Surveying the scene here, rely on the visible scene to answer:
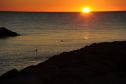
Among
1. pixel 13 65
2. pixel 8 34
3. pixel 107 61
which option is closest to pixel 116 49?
pixel 107 61

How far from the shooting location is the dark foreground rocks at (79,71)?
63.6 ft

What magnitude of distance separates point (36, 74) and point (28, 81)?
70.0 inches

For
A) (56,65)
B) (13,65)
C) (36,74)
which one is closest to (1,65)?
(13,65)

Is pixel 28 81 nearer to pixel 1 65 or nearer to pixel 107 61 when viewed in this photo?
pixel 107 61

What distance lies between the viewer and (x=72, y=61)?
24.7 meters

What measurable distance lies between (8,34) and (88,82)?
238 ft

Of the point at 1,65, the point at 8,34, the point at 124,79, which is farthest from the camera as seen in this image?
the point at 8,34

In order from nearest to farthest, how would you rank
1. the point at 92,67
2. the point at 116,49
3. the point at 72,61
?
the point at 92,67
the point at 72,61
the point at 116,49

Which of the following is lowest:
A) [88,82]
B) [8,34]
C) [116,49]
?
[88,82]

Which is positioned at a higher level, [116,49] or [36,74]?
[116,49]

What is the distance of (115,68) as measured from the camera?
24109 mm

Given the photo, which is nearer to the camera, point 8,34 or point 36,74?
point 36,74

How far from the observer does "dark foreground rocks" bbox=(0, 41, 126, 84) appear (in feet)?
63.6

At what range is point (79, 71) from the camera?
2162 cm
